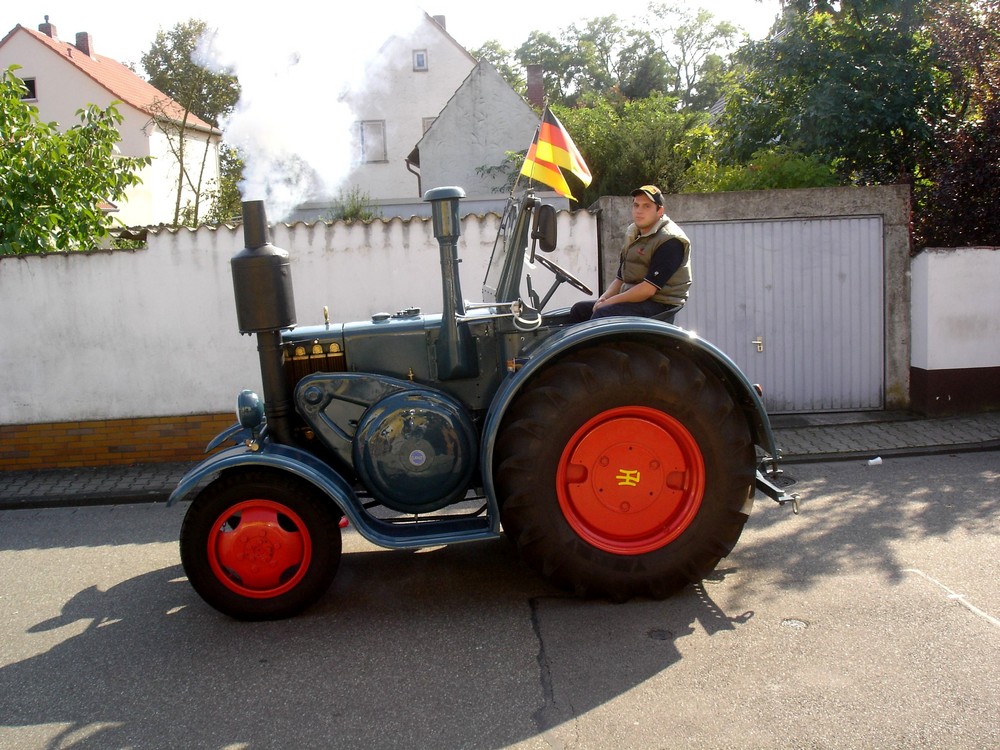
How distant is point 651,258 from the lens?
15.8 ft

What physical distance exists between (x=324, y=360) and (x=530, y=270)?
4.04 ft

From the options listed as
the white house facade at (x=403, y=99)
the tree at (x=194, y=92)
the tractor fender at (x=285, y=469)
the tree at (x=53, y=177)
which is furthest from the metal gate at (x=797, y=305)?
the white house facade at (x=403, y=99)

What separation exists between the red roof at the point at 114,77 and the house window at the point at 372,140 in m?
4.68

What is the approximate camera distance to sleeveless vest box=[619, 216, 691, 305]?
15.7 ft

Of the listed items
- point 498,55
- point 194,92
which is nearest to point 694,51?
point 498,55

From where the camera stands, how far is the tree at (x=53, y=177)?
8.85m

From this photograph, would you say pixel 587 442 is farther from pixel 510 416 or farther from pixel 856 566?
pixel 856 566

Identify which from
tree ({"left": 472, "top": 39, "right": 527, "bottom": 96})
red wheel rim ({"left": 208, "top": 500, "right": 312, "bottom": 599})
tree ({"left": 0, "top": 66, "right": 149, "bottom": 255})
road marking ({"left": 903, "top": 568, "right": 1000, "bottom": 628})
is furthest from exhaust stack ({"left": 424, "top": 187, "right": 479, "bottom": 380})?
tree ({"left": 472, "top": 39, "right": 527, "bottom": 96})

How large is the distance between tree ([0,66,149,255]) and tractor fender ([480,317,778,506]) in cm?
633

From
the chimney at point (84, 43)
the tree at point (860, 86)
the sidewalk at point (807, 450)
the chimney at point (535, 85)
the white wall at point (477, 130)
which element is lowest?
the sidewalk at point (807, 450)

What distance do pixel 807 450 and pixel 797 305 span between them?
1857 millimetres

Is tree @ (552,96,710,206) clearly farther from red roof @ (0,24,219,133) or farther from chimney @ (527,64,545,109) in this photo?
red roof @ (0,24,219,133)

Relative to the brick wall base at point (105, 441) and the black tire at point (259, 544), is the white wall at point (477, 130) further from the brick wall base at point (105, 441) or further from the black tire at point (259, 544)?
the black tire at point (259, 544)

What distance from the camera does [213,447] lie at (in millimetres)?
5305
